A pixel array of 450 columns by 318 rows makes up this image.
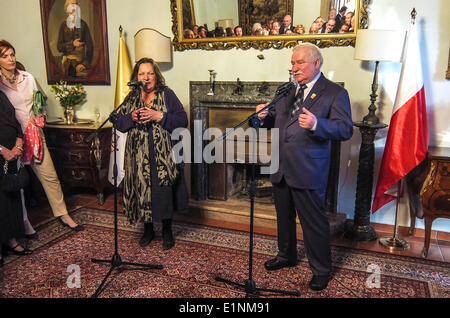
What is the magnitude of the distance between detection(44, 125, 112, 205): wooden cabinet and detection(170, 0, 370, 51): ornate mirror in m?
1.34

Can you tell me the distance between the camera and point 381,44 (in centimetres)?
276

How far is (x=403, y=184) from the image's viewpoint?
3.35 m

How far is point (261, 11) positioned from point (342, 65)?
2.87ft

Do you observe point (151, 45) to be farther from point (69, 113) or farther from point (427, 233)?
point (427, 233)

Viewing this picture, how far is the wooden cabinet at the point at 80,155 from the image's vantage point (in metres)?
4.02

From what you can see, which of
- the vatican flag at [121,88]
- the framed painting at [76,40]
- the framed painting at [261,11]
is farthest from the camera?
the framed painting at [76,40]

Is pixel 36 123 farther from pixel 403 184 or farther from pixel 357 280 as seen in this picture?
pixel 403 184

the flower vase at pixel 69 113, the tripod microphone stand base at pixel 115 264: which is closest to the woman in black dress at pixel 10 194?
the tripod microphone stand base at pixel 115 264

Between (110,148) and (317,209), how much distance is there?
2619mm

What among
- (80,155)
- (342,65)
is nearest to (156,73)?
(342,65)

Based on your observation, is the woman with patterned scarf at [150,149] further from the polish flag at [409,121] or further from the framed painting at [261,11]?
the polish flag at [409,121]

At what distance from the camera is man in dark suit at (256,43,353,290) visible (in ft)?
7.02

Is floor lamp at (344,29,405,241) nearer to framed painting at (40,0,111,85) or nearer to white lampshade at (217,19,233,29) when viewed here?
white lampshade at (217,19,233,29)

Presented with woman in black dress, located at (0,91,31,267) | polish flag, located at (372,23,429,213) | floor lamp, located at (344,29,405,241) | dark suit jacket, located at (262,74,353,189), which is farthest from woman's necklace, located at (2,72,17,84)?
polish flag, located at (372,23,429,213)
